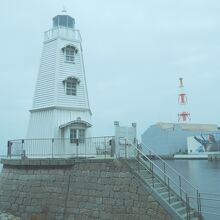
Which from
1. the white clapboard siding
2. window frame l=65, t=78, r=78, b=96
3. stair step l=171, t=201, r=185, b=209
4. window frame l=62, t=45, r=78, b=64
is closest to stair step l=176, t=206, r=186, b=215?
stair step l=171, t=201, r=185, b=209

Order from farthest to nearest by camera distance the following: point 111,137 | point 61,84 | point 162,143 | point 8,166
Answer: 1. point 162,143
2. point 61,84
3. point 8,166
4. point 111,137

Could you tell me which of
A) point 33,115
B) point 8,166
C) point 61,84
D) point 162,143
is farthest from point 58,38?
point 162,143

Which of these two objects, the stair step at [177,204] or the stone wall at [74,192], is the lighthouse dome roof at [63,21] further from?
the stair step at [177,204]

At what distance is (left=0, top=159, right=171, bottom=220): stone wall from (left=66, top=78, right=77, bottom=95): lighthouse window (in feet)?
16.7

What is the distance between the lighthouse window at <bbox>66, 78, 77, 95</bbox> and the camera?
1925cm

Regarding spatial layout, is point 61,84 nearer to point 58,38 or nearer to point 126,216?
point 58,38

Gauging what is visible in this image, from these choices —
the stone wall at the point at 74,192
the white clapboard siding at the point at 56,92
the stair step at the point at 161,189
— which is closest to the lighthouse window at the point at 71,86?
the white clapboard siding at the point at 56,92

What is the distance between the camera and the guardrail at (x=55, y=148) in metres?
17.1

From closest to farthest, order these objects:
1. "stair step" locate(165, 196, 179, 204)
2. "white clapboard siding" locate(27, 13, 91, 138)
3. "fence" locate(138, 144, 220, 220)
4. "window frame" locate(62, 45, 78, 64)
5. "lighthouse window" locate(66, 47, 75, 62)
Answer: "stair step" locate(165, 196, 179, 204) → "fence" locate(138, 144, 220, 220) → "white clapboard siding" locate(27, 13, 91, 138) → "window frame" locate(62, 45, 78, 64) → "lighthouse window" locate(66, 47, 75, 62)

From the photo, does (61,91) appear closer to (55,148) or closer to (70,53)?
(70,53)

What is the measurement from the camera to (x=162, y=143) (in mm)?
83625

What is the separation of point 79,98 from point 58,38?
3.78 metres

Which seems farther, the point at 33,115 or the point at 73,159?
the point at 33,115

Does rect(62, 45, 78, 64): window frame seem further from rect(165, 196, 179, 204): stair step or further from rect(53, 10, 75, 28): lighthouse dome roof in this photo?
rect(165, 196, 179, 204): stair step
